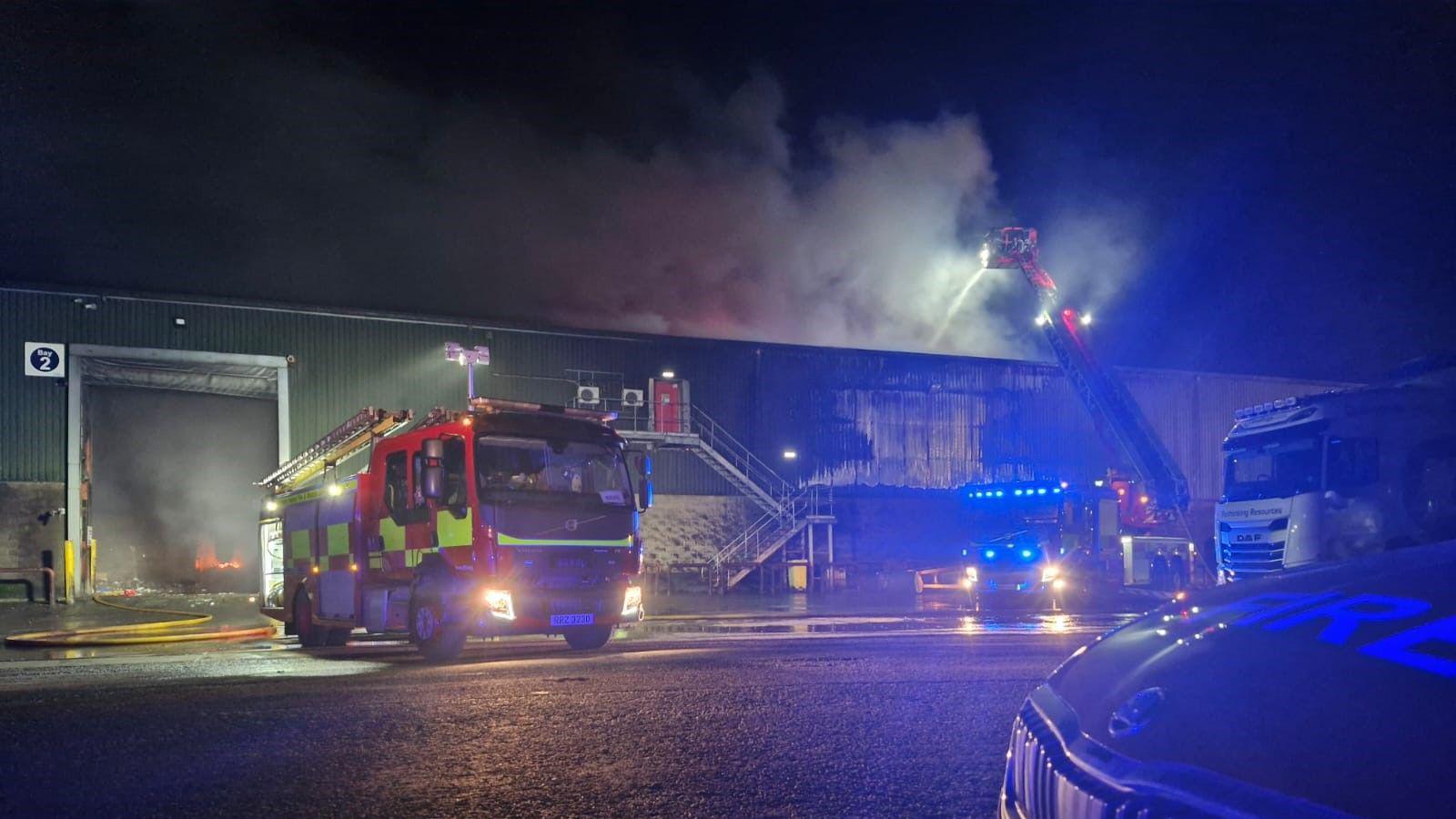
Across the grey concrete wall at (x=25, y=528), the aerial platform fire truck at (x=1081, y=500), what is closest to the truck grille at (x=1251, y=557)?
the aerial platform fire truck at (x=1081, y=500)

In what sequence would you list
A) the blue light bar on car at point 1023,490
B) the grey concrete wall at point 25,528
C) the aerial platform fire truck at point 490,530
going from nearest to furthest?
the aerial platform fire truck at point 490,530 < the blue light bar on car at point 1023,490 < the grey concrete wall at point 25,528

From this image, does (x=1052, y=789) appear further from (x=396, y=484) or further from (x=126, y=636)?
(x=126, y=636)

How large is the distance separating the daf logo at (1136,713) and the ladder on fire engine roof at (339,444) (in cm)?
1255

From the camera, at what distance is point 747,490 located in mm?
31750

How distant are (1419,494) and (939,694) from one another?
8.12 metres

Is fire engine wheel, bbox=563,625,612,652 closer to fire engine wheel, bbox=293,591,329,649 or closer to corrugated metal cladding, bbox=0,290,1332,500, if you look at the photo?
fire engine wheel, bbox=293,591,329,649

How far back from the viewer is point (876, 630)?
44.6ft

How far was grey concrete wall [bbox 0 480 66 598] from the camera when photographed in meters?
25.2

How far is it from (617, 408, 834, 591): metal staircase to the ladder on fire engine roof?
43.5 ft

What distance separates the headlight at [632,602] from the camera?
39.6ft

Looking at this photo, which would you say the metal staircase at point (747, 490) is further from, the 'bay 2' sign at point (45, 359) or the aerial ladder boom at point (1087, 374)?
the 'bay 2' sign at point (45, 359)

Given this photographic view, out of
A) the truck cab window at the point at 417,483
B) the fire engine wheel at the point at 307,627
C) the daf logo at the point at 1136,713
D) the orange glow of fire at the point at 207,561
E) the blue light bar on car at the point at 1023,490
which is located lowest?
the orange glow of fire at the point at 207,561

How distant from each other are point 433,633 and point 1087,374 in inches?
764

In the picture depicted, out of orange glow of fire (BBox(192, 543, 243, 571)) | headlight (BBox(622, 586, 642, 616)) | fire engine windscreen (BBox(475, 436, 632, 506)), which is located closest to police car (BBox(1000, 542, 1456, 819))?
fire engine windscreen (BBox(475, 436, 632, 506))
